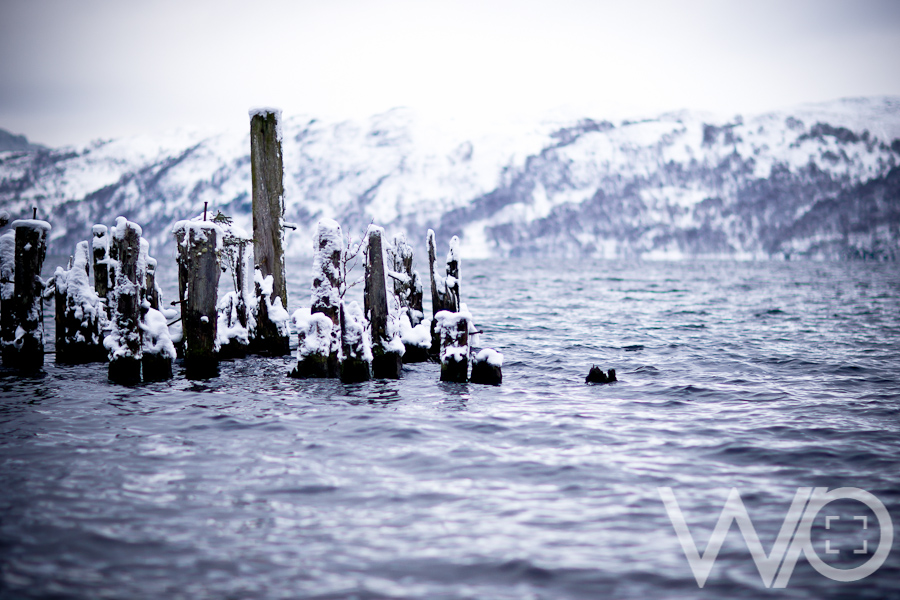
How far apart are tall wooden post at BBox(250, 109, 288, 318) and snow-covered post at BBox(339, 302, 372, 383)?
7.38 feet

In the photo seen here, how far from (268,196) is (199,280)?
2.67m

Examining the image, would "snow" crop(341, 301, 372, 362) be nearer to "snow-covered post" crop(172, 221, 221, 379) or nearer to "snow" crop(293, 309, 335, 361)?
"snow" crop(293, 309, 335, 361)

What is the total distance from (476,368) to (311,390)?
287 cm

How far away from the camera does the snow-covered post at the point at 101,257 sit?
11312 mm

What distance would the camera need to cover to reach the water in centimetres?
443

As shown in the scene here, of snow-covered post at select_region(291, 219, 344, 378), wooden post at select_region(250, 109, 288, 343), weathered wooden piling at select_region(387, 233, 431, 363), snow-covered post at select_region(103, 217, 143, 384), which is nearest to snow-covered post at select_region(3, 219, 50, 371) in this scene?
snow-covered post at select_region(103, 217, 143, 384)

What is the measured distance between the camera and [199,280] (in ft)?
31.7

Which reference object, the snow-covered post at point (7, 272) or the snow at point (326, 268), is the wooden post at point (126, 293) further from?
the snow at point (326, 268)

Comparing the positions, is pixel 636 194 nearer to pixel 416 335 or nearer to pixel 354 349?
pixel 416 335

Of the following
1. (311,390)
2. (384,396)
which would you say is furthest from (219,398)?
(384,396)

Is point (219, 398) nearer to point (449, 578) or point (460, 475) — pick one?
point (460, 475)

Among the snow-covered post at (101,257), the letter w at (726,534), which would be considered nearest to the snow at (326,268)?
the snow-covered post at (101,257)

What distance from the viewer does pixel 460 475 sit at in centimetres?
639

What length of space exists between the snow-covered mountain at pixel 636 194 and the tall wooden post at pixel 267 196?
145m
